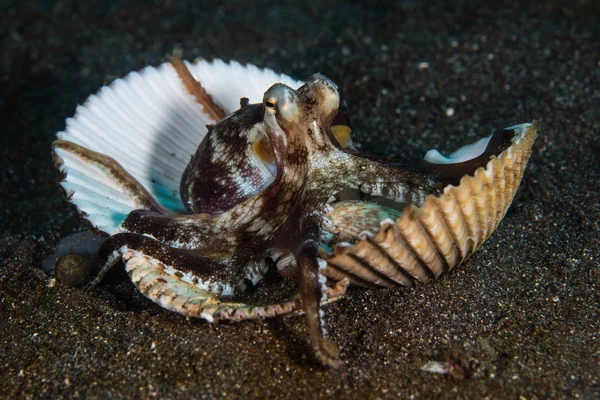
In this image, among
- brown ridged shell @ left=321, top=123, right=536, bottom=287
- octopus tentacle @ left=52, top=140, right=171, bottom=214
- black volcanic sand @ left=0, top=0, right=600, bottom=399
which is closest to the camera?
brown ridged shell @ left=321, top=123, right=536, bottom=287

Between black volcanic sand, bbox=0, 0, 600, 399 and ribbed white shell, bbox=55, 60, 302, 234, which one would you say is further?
ribbed white shell, bbox=55, 60, 302, 234

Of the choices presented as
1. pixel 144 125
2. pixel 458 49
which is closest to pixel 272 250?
pixel 144 125

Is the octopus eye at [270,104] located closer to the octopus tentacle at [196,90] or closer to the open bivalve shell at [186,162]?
the open bivalve shell at [186,162]

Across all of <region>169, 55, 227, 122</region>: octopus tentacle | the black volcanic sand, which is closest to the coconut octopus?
the black volcanic sand

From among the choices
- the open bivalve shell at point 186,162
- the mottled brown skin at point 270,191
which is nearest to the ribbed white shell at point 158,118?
the open bivalve shell at point 186,162

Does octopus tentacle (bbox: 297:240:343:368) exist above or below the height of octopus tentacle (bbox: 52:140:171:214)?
below

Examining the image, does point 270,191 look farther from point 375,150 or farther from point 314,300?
point 375,150

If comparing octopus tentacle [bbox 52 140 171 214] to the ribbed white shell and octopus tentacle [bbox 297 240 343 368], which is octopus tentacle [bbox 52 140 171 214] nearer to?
the ribbed white shell
